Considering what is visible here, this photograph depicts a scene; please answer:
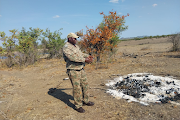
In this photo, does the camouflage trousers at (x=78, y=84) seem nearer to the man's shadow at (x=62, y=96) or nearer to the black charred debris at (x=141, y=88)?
the man's shadow at (x=62, y=96)

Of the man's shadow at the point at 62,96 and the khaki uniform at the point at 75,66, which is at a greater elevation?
the khaki uniform at the point at 75,66

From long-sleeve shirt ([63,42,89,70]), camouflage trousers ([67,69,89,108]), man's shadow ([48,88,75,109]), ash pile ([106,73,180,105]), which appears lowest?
man's shadow ([48,88,75,109])

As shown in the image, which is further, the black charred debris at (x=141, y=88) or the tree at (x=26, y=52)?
the tree at (x=26, y=52)

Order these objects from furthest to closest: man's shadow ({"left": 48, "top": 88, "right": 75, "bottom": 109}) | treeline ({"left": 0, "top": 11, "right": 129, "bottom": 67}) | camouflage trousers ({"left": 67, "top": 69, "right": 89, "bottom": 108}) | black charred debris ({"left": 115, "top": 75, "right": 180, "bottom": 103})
Result: 1. treeline ({"left": 0, "top": 11, "right": 129, "bottom": 67})
2. man's shadow ({"left": 48, "top": 88, "right": 75, "bottom": 109})
3. black charred debris ({"left": 115, "top": 75, "right": 180, "bottom": 103})
4. camouflage trousers ({"left": 67, "top": 69, "right": 89, "bottom": 108})

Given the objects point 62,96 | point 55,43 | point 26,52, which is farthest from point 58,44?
point 62,96

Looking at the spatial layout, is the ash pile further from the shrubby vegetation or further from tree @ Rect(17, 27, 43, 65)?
tree @ Rect(17, 27, 43, 65)

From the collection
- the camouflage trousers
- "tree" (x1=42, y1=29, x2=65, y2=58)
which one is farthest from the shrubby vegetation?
the camouflage trousers

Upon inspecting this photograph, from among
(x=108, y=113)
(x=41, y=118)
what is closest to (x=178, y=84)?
(x=108, y=113)

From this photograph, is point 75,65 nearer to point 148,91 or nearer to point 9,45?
point 148,91

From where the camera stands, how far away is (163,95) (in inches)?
161

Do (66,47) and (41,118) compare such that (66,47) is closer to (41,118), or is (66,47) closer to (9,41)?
(41,118)

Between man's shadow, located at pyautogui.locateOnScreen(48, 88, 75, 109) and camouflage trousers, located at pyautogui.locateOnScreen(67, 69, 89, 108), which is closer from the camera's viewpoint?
camouflage trousers, located at pyautogui.locateOnScreen(67, 69, 89, 108)

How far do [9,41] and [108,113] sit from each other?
11.4 m

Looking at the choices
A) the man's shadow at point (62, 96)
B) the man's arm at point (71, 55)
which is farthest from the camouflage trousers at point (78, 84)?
the man's shadow at point (62, 96)
